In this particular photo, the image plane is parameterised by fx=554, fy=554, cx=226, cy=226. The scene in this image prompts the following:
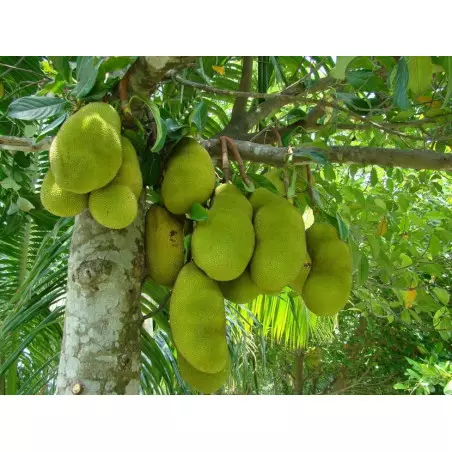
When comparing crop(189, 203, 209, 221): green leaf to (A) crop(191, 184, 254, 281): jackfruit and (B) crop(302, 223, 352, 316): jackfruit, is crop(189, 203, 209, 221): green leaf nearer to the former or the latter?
(A) crop(191, 184, 254, 281): jackfruit

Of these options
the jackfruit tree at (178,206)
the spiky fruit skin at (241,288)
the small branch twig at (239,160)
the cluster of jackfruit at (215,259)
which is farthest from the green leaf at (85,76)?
the spiky fruit skin at (241,288)

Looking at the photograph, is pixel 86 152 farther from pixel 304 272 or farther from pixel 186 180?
pixel 304 272

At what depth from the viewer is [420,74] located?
819 mm

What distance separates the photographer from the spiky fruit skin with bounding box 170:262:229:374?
947mm

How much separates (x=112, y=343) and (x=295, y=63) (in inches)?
41.0

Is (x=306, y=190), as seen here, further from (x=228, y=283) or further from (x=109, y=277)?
(x=109, y=277)

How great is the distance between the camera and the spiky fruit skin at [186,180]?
1001 millimetres

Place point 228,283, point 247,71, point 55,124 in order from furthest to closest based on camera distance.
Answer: point 247,71 < point 228,283 < point 55,124

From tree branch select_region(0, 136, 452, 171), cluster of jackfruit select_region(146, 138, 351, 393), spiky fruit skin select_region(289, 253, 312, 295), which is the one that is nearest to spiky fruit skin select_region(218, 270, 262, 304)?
cluster of jackfruit select_region(146, 138, 351, 393)

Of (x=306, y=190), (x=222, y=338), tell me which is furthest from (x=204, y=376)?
Result: (x=306, y=190)

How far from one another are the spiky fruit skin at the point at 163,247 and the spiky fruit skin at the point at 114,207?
118 mm

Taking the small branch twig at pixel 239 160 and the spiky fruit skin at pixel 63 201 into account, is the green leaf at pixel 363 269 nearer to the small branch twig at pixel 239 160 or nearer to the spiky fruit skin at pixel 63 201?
the small branch twig at pixel 239 160

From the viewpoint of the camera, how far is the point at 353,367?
586 centimetres

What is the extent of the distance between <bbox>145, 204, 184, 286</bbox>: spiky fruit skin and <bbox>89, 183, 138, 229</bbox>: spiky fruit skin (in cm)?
12
